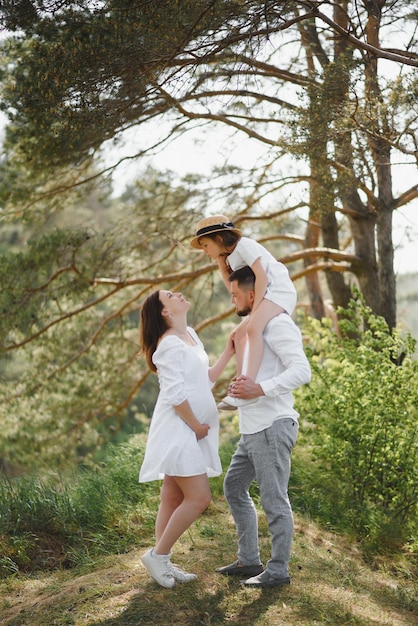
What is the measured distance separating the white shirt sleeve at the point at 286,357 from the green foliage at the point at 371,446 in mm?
→ 1837

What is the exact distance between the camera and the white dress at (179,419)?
3.61 metres

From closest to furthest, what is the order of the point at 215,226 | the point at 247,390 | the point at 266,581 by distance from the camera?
the point at 247,390, the point at 266,581, the point at 215,226

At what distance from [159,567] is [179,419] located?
78 cm

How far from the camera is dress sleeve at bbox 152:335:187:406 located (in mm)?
3621

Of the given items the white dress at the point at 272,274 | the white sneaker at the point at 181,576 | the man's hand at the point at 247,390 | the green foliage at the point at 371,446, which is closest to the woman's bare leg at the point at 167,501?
the white sneaker at the point at 181,576

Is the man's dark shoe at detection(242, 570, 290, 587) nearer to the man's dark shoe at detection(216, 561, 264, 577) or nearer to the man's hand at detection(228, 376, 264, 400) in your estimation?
the man's dark shoe at detection(216, 561, 264, 577)

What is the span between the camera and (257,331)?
12.1ft

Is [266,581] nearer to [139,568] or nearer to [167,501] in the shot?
[167,501]

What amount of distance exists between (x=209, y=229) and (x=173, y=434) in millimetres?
1160

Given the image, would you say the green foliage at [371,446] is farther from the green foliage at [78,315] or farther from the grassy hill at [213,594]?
the green foliage at [78,315]

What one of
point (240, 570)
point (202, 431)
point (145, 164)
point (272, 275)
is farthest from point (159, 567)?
point (145, 164)

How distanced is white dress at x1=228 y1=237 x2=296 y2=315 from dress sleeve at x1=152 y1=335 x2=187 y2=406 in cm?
54

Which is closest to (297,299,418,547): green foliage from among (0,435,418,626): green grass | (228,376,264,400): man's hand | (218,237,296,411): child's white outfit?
(0,435,418,626): green grass

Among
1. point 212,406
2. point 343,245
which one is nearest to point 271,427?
point 212,406
